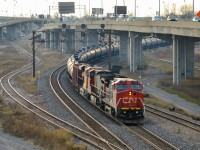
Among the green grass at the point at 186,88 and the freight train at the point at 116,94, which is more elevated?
the freight train at the point at 116,94

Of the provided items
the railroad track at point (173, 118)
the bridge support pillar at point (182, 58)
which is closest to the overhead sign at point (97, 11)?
the bridge support pillar at point (182, 58)

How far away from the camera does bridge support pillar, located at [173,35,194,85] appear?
53719 millimetres

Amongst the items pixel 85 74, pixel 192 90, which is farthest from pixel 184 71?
pixel 85 74

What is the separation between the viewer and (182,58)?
55781 millimetres

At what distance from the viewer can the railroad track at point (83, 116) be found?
23.4 metres

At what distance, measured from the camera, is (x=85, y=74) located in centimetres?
3856

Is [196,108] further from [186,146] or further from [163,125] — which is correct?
[186,146]

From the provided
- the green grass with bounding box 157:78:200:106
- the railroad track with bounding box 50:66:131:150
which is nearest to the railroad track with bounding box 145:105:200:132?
the railroad track with bounding box 50:66:131:150

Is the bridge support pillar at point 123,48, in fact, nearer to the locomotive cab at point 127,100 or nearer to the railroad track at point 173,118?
the railroad track at point 173,118

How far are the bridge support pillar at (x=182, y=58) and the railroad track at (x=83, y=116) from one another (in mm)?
12881

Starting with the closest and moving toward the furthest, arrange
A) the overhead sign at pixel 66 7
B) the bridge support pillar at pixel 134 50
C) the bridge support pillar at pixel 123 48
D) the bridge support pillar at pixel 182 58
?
the bridge support pillar at pixel 182 58 < the bridge support pillar at pixel 134 50 < the bridge support pillar at pixel 123 48 < the overhead sign at pixel 66 7

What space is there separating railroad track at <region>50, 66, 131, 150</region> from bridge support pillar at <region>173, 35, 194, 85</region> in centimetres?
1288

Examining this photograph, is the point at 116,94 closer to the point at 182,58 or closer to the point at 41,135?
the point at 41,135

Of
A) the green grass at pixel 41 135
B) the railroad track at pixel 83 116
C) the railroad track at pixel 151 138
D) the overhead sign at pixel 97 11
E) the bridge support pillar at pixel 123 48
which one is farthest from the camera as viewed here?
the overhead sign at pixel 97 11
